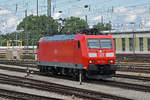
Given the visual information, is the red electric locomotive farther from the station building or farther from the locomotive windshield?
the station building

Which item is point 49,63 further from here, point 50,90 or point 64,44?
point 50,90

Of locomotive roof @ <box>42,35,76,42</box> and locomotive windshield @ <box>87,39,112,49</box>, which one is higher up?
locomotive roof @ <box>42,35,76,42</box>

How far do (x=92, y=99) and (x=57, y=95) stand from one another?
6.92 ft

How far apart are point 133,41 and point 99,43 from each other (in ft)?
127

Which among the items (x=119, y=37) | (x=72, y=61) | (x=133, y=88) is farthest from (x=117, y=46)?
(x=133, y=88)

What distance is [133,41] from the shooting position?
56.8 metres

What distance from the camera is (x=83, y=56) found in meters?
18.7

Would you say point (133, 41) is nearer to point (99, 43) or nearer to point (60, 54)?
point (60, 54)

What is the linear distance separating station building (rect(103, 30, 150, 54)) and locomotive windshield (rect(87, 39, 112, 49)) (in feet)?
124

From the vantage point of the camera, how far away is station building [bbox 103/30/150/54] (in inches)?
2228

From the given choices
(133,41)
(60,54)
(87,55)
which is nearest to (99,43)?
(87,55)

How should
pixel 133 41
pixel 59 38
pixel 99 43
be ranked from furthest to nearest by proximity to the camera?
pixel 133 41 → pixel 59 38 → pixel 99 43

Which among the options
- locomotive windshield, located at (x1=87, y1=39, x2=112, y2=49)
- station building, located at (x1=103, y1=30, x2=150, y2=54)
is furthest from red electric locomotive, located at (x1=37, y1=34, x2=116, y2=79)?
station building, located at (x1=103, y1=30, x2=150, y2=54)

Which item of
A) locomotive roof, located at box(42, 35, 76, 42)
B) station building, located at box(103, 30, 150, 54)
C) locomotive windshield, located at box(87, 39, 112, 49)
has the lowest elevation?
station building, located at box(103, 30, 150, 54)
